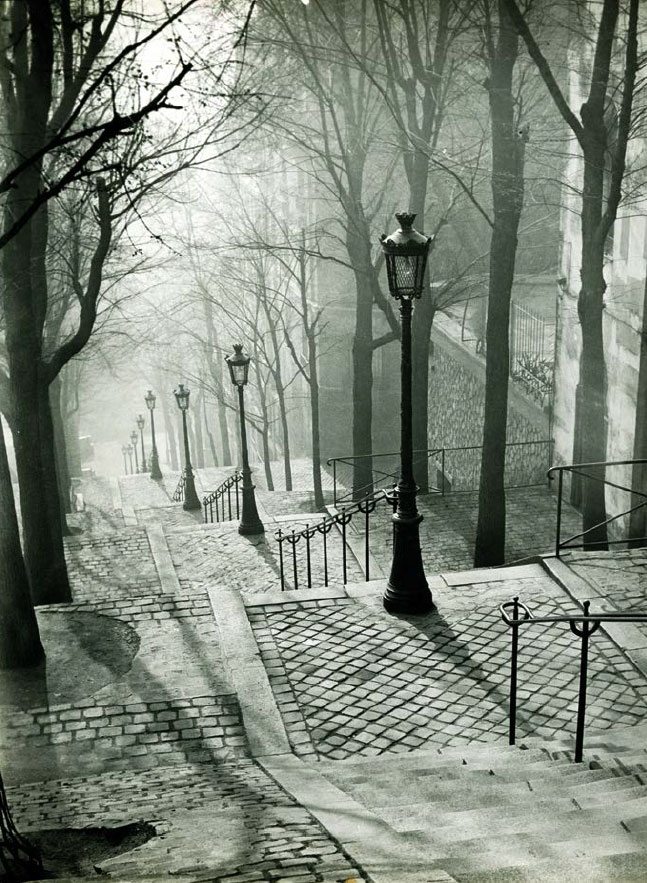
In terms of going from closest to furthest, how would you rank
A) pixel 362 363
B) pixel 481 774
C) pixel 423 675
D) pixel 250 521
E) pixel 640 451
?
pixel 481 774, pixel 423 675, pixel 640 451, pixel 250 521, pixel 362 363

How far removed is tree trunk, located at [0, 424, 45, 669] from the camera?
6809mm

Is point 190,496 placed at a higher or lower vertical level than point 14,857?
higher

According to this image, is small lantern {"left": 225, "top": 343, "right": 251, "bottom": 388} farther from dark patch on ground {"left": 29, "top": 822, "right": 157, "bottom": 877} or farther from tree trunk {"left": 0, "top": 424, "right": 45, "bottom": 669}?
dark patch on ground {"left": 29, "top": 822, "right": 157, "bottom": 877}

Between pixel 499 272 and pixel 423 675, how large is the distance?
509 cm

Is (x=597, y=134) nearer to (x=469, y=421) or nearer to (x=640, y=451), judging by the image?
(x=640, y=451)

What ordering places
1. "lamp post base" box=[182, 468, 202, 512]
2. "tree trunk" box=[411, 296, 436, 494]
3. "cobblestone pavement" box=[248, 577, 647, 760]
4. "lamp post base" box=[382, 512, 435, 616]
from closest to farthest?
"cobblestone pavement" box=[248, 577, 647, 760], "lamp post base" box=[382, 512, 435, 616], "tree trunk" box=[411, 296, 436, 494], "lamp post base" box=[182, 468, 202, 512]

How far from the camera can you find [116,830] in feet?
13.8

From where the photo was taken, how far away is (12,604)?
22.4 feet

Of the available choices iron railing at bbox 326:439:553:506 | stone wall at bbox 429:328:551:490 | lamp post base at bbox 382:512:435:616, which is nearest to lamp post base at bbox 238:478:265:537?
iron railing at bbox 326:439:553:506

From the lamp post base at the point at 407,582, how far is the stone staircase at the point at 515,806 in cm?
197

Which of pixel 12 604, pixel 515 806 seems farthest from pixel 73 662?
pixel 515 806

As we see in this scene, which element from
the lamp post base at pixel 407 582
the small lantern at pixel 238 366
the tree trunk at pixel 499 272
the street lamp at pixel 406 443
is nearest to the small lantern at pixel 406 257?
the street lamp at pixel 406 443

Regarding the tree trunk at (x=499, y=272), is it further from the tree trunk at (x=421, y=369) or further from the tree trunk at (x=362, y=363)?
the tree trunk at (x=362, y=363)

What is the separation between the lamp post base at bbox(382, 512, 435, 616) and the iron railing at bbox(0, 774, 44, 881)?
153 inches
